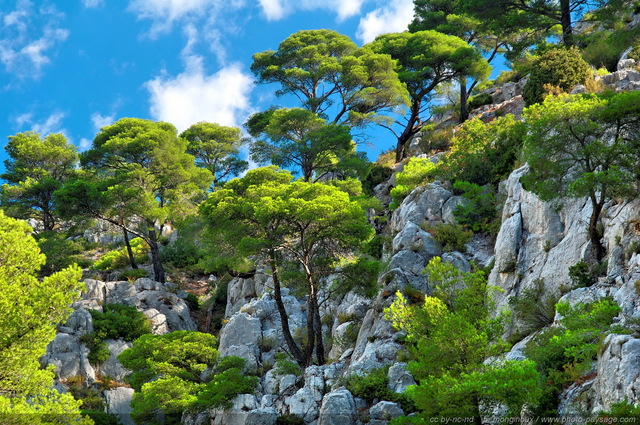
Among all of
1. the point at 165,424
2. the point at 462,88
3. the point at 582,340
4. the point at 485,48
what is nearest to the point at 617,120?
the point at 582,340

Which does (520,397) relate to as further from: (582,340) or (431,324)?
(431,324)

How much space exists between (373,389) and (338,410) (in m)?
1.21

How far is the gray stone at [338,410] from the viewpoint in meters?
14.5

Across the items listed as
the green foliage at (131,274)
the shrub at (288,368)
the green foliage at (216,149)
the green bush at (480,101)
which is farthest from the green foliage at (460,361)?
the green foliage at (216,149)

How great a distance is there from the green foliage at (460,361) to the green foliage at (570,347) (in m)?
0.81

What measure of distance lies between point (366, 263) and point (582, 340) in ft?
32.7

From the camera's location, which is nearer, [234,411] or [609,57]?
[234,411]

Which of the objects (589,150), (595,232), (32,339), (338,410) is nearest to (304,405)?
(338,410)

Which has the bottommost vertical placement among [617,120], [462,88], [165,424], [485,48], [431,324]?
[165,424]

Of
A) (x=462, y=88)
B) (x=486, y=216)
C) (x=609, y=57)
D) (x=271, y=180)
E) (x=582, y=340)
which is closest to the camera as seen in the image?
(x=582, y=340)

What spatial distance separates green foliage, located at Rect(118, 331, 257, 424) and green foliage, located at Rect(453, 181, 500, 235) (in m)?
9.97

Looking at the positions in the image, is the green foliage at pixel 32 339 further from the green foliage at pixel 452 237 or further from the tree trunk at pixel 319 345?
the green foliage at pixel 452 237

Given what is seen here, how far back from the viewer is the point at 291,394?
18.0m

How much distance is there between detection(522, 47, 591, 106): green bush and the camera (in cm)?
2517
